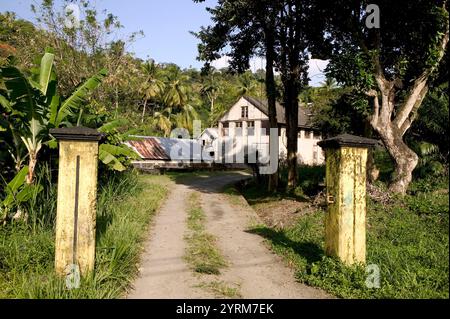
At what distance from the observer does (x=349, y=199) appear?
5965 millimetres

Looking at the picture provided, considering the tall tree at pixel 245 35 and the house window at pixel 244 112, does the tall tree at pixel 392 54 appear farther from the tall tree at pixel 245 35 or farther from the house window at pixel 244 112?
the house window at pixel 244 112

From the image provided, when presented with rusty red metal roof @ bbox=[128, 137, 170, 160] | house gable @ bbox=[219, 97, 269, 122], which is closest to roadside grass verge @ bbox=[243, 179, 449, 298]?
rusty red metal roof @ bbox=[128, 137, 170, 160]

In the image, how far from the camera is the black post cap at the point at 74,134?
17.1 feet

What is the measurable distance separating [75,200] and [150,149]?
901 inches

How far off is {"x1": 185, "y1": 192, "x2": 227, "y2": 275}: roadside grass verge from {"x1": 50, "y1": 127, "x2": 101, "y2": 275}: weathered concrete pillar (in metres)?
1.91

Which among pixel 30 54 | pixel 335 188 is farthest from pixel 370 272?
pixel 30 54

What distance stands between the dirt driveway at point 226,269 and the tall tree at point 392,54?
4.72 metres

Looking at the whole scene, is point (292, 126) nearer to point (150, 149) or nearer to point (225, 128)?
point (150, 149)

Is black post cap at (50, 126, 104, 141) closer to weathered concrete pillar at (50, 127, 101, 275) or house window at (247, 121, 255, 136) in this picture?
weathered concrete pillar at (50, 127, 101, 275)

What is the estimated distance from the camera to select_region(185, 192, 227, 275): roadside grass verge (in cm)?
639

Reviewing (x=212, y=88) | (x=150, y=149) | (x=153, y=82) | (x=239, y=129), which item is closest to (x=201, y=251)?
(x=150, y=149)

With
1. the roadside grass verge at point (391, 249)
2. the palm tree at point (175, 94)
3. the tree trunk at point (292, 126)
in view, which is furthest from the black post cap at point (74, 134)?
the palm tree at point (175, 94)

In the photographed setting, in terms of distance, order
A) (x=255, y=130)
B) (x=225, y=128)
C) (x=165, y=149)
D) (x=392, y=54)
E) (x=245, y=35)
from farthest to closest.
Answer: (x=225, y=128) < (x=255, y=130) < (x=165, y=149) < (x=245, y=35) < (x=392, y=54)

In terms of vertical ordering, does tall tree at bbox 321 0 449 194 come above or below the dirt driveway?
above
